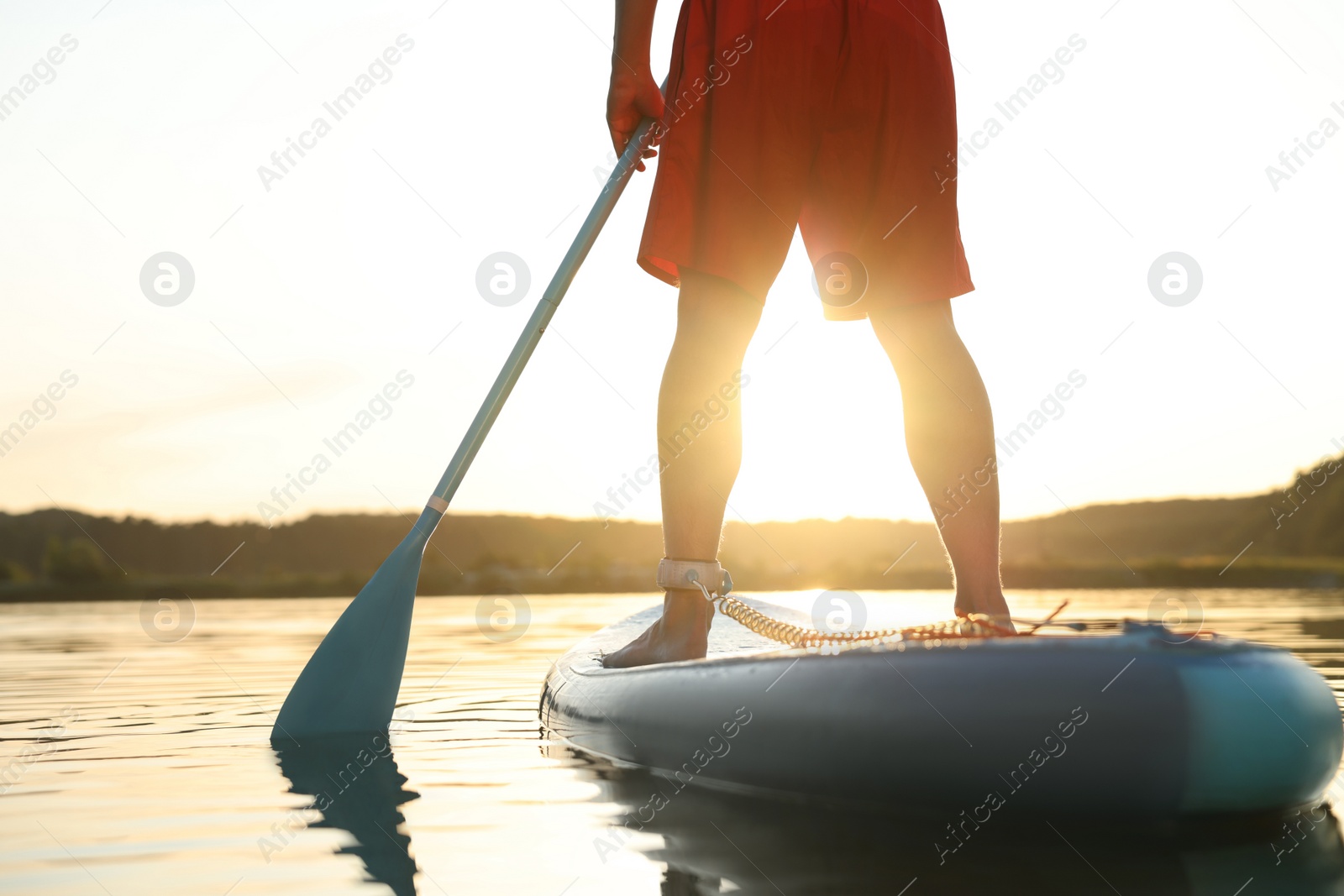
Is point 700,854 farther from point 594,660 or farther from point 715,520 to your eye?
point 594,660

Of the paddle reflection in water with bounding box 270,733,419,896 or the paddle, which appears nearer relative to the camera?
the paddle reflection in water with bounding box 270,733,419,896

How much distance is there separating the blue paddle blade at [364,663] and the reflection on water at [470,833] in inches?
4.2

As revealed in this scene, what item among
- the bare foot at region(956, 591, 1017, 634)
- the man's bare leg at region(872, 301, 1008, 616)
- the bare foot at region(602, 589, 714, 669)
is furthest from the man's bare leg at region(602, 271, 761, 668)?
the bare foot at region(956, 591, 1017, 634)

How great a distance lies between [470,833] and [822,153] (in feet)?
5.23

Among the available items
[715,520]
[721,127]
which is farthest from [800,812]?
[721,127]

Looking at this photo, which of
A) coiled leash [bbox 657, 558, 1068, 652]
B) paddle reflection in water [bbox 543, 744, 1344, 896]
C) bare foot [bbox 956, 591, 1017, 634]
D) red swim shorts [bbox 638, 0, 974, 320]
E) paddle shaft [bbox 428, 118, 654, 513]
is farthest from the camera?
paddle shaft [bbox 428, 118, 654, 513]

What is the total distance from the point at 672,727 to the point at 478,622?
8.13m

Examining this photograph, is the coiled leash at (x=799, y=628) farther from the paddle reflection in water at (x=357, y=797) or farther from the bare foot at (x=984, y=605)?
the paddle reflection in water at (x=357, y=797)

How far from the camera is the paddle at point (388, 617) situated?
2.73 m

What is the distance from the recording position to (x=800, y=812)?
169 cm

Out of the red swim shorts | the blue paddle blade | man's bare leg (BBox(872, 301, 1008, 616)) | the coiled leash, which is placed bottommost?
the blue paddle blade

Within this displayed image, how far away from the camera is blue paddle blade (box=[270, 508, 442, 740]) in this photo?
271 cm

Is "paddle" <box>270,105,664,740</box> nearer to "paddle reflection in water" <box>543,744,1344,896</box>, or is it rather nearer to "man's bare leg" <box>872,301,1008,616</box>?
"man's bare leg" <box>872,301,1008,616</box>

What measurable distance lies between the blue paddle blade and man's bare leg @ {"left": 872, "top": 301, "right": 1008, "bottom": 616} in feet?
4.87
